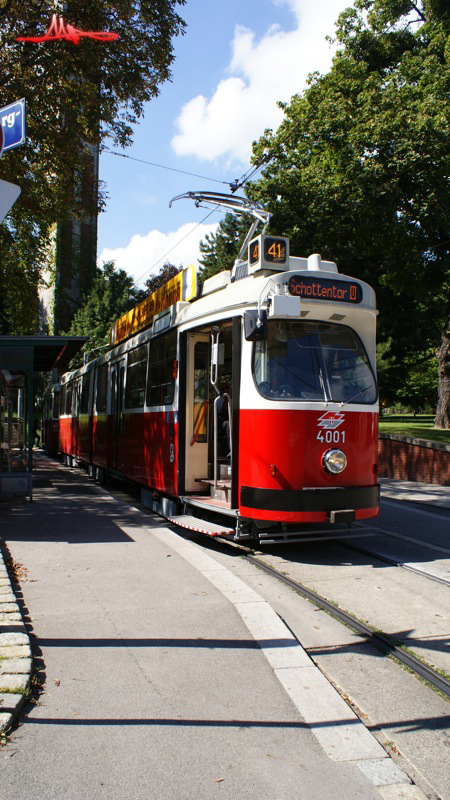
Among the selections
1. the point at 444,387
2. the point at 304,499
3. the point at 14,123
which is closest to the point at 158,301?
the point at 304,499

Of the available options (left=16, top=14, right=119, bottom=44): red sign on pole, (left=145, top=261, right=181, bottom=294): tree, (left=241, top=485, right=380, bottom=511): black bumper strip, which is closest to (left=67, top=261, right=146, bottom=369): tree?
(left=145, top=261, right=181, bottom=294): tree

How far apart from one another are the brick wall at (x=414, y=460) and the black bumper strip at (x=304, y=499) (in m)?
9.37

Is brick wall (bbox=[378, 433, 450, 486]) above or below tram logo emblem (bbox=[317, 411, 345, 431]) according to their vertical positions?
below

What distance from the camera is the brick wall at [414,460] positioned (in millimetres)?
16422

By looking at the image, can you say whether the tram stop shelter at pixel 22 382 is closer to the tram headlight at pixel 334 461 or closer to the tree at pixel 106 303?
the tram headlight at pixel 334 461

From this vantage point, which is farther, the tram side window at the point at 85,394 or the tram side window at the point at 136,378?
the tram side window at the point at 85,394

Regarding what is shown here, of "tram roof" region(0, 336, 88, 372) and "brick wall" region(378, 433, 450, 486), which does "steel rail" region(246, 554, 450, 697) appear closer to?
"tram roof" region(0, 336, 88, 372)

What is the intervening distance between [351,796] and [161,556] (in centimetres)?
470

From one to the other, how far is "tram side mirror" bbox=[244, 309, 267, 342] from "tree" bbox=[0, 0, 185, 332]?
362 inches

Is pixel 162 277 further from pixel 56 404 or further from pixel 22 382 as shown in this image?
pixel 22 382

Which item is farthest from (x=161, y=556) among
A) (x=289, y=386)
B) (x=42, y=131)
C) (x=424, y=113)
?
(x=424, y=113)

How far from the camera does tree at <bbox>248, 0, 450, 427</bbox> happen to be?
2066cm

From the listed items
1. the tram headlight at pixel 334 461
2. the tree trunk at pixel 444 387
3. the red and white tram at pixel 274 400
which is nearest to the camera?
the red and white tram at pixel 274 400

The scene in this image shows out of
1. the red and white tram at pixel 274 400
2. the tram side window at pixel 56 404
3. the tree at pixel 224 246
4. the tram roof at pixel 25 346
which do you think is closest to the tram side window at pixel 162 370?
the red and white tram at pixel 274 400
